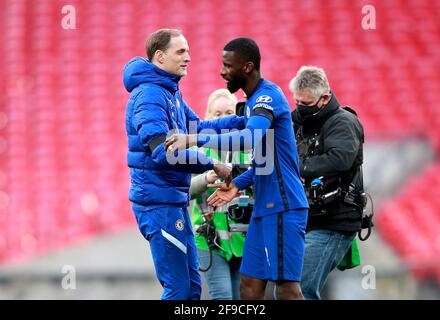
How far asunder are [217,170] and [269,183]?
307mm

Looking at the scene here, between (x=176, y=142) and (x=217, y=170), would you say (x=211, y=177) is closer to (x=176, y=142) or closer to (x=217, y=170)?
(x=217, y=170)

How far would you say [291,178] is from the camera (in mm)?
5395

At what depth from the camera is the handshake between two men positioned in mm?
5183

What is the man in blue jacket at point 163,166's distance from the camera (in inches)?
210

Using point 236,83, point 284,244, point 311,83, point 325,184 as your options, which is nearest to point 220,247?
point 325,184

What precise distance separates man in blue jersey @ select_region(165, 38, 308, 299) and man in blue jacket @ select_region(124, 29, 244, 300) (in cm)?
20

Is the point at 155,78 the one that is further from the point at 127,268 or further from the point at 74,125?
the point at 74,125

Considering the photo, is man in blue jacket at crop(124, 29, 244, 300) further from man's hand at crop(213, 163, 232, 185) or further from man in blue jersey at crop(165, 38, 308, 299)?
man in blue jersey at crop(165, 38, 308, 299)

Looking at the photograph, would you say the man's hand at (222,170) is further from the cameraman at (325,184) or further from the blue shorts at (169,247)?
the cameraman at (325,184)

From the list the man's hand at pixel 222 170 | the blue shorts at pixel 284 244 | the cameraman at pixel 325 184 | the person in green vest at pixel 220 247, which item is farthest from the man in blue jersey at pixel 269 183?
the person in green vest at pixel 220 247

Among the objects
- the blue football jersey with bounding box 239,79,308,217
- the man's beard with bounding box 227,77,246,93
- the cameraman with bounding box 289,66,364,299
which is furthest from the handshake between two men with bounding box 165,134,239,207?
the cameraman with bounding box 289,66,364,299

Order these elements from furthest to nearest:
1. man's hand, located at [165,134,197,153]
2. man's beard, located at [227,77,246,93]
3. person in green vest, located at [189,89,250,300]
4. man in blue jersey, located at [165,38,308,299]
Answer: person in green vest, located at [189,89,250,300]
man's beard, located at [227,77,246,93]
man in blue jersey, located at [165,38,308,299]
man's hand, located at [165,134,197,153]

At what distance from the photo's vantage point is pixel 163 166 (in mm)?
5363
